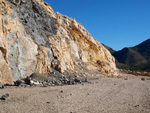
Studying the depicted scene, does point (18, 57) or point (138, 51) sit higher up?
point (138, 51)

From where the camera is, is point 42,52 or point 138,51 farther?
point 138,51

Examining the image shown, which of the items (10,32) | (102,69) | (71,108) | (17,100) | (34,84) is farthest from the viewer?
(102,69)

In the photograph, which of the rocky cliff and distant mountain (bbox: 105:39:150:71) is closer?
the rocky cliff

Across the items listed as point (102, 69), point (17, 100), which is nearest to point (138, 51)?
point (102, 69)

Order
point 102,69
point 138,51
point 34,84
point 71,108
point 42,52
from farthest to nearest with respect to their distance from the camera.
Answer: point 138,51
point 102,69
point 42,52
point 34,84
point 71,108

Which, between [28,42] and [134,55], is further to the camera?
[134,55]

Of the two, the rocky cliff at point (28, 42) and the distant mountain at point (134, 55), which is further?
the distant mountain at point (134, 55)

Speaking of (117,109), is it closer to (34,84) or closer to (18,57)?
(34,84)

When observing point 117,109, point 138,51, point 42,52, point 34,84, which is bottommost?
point 117,109

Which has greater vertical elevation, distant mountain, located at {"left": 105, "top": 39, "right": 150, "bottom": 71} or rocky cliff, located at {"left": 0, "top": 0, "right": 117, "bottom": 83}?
distant mountain, located at {"left": 105, "top": 39, "right": 150, "bottom": 71}

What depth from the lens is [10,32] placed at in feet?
38.8

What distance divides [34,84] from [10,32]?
15.3 feet

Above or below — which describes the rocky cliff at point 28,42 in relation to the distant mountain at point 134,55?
below

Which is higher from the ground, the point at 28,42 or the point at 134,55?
the point at 134,55
